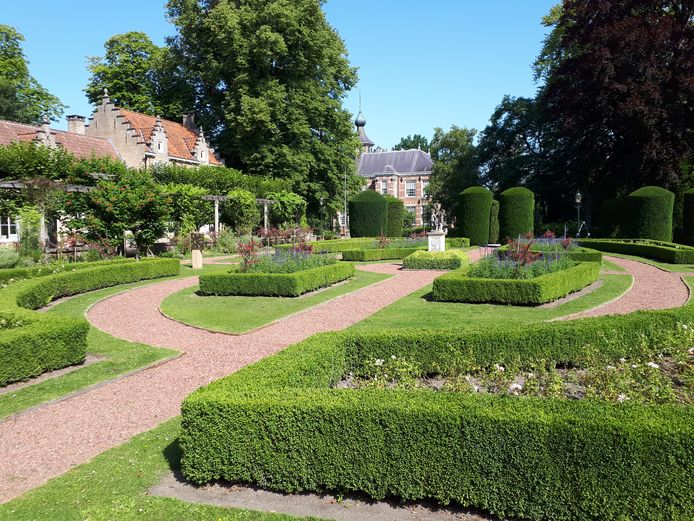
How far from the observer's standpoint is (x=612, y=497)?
3574 millimetres

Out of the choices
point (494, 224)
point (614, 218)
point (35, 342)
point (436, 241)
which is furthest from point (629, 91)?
point (35, 342)

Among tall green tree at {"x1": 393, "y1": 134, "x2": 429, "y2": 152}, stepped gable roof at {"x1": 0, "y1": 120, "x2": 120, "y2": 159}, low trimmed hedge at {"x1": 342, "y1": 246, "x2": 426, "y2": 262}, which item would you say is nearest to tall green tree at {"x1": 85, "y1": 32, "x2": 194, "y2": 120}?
stepped gable roof at {"x1": 0, "y1": 120, "x2": 120, "y2": 159}

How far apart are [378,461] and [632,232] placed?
28054 millimetres

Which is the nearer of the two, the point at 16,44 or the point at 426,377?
the point at 426,377

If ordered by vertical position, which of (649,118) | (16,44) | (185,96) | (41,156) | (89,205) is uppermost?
(16,44)

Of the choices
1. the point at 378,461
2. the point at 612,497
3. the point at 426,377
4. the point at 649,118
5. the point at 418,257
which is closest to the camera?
the point at 612,497

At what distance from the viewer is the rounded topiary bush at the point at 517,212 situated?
30281 mm

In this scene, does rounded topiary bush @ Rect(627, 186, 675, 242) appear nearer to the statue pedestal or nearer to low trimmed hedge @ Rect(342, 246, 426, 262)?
low trimmed hedge @ Rect(342, 246, 426, 262)

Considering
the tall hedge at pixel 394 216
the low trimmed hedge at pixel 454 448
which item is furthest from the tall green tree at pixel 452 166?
the low trimmed hedge at pixel 454 448

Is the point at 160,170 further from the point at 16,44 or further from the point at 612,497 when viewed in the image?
the point at 612,497

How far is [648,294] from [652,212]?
16416 millimetres

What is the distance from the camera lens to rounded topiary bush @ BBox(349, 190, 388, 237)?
109 ft

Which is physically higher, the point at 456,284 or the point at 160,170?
the point at 160,170

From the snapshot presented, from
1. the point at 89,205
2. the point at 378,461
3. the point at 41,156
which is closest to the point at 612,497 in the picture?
the point at 378,461
